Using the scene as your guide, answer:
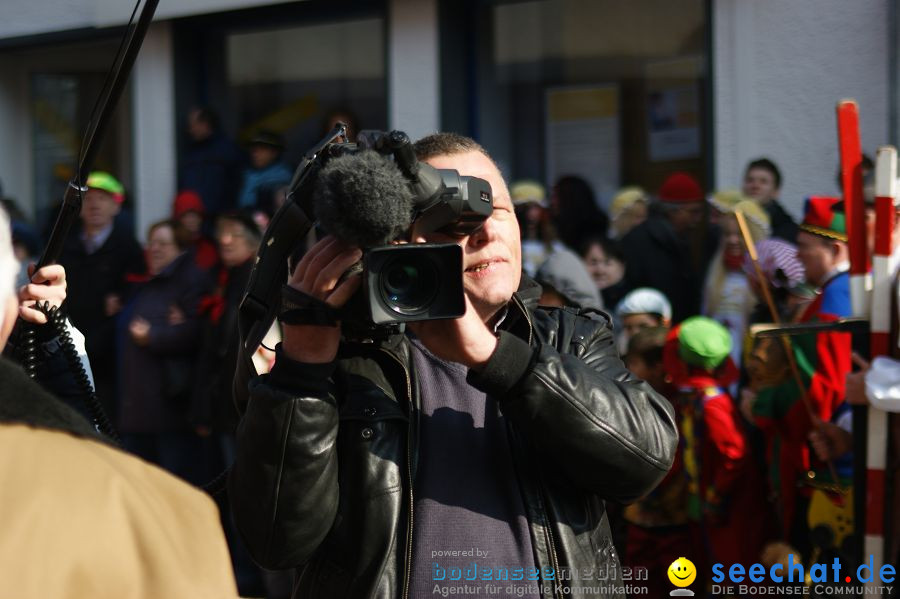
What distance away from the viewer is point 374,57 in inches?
363

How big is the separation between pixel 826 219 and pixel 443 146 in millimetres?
2785

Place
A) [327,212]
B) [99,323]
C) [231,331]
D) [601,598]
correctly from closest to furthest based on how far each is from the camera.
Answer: [327,212] < [601,598] < [231,331] < [99,323]

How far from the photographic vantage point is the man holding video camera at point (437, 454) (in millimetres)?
2350

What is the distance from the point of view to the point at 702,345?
16.7 feet

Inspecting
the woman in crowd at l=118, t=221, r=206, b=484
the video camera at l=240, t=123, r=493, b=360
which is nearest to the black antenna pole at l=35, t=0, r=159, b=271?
the video camera at l=240, t=123, r=493, b=360

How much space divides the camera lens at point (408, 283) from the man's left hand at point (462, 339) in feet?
0.19

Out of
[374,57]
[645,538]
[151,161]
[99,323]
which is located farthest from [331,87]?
[645,538]

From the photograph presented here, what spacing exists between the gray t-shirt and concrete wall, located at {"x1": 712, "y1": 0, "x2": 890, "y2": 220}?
498 cm

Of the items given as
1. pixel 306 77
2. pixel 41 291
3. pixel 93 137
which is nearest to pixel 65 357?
pixel 41 291

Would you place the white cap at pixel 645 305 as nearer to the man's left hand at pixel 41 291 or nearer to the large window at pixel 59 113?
the man's left hand at pixel 41 291

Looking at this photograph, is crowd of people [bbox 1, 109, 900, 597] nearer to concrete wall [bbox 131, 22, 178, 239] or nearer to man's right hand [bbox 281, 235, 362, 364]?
man's right hand [bbox 281, 235, 362, 364]

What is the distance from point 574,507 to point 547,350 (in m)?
0.30

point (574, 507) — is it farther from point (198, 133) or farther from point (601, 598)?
point (198, 133)

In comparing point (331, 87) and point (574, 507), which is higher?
point (331, 87)
